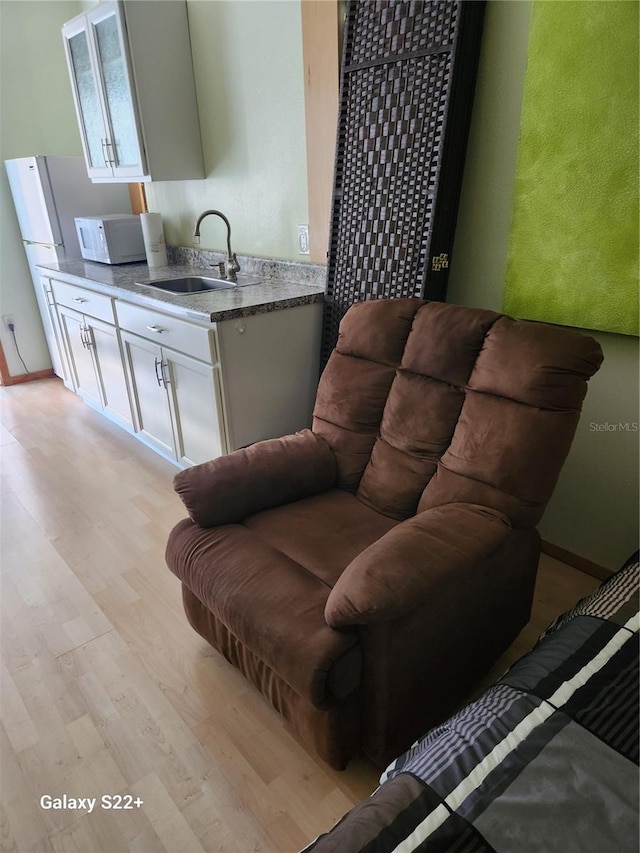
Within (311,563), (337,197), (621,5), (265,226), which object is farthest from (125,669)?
(621,5)

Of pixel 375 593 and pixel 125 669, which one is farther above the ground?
pixel 375 593

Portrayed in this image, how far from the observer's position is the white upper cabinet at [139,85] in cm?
271

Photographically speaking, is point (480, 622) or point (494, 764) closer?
point (494, 764)

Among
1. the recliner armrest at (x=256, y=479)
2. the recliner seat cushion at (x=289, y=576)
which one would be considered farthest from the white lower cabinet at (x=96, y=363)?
the recliner seat cushion at (x=289, y=576)

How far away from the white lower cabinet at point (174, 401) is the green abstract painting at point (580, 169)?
130cm

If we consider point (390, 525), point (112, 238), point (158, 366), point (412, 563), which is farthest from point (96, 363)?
point (412, 563)

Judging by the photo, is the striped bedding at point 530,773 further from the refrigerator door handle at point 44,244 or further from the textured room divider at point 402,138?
the refrigerator door handle at point 44,244

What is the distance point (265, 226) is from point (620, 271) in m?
1.76

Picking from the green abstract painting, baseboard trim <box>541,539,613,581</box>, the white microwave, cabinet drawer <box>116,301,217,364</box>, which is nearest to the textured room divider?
the green abstract painting

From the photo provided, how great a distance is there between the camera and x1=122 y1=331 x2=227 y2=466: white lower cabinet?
2385 mm

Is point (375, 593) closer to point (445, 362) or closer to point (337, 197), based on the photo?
point (445, 362)

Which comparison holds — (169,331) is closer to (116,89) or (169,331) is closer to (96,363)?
(96,363)

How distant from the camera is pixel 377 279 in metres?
2.14

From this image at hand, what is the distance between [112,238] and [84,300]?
0.45m
